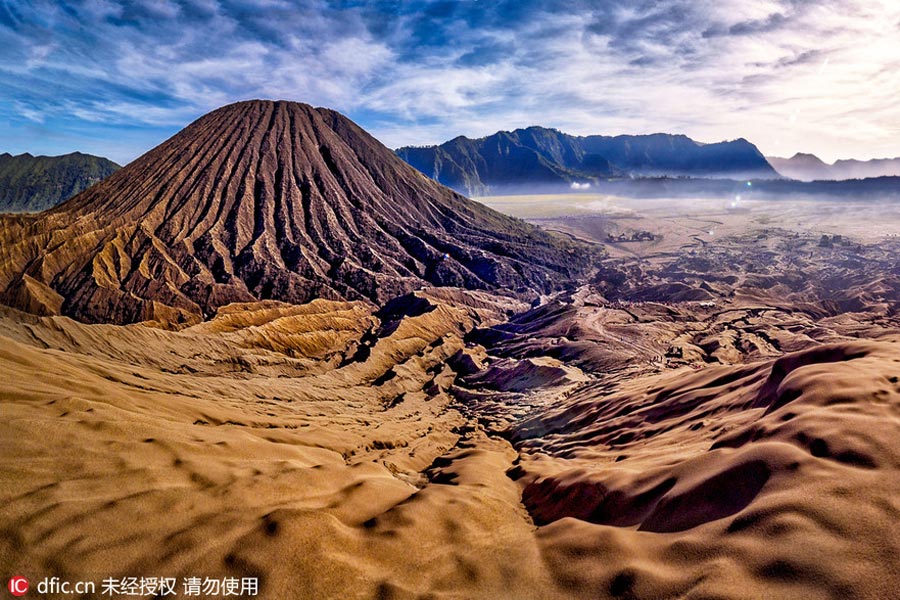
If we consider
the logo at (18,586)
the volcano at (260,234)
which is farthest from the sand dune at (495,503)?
the volcano at (260,234)

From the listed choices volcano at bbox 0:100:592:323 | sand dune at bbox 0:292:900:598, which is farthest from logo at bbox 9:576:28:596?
volcano at bbox 0:100:592:323

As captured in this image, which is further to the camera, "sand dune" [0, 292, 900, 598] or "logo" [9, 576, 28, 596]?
"sand dune" [0, 292, 900, 598]

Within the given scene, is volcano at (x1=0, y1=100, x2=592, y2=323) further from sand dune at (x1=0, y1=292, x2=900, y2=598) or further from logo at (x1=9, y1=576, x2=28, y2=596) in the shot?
logo at (x1=9, y1=576, x2=28, y2=596)

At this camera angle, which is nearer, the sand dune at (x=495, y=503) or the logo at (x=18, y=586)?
the logo at (x=18, y=586)

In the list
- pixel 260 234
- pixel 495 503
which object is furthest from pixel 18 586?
pixel 260 234

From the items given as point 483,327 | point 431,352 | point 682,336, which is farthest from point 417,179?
point 682,336

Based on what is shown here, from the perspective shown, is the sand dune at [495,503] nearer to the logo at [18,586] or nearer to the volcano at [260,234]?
the logo at [18,586]

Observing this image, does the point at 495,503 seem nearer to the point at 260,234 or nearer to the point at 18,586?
the point at 18,586

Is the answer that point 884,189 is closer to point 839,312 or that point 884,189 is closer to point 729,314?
point 839,312
